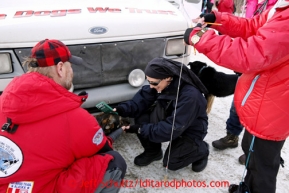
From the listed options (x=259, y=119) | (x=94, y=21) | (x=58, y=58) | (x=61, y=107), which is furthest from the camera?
(x=94, y=21)

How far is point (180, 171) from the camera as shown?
108 inches

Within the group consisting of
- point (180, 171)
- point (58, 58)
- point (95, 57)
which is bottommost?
point (180, 171)

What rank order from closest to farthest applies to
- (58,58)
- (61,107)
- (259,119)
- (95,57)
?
(61,107), (58,58), (259,119), (95,57)

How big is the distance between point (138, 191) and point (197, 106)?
0.97 meters

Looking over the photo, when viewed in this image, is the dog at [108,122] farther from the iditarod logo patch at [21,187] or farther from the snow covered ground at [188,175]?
the iditarod logo patch at [21,187]

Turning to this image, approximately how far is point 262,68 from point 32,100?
1.31 m

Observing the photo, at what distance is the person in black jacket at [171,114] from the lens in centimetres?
233

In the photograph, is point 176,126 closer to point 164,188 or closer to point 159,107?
point 159,107

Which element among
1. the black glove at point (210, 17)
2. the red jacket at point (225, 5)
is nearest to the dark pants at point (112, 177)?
the black glove at point (210, 17)

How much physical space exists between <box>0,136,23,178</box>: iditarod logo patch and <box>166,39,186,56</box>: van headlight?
2.02m

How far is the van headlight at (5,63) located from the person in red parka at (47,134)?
87 centimetres

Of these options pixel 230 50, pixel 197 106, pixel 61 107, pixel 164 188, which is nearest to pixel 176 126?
pixel 197 106

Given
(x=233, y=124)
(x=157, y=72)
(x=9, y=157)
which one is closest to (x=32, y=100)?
(x=9, y=157)

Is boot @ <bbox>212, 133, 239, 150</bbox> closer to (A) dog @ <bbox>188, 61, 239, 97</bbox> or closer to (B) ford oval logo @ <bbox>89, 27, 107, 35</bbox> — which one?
(A) dog @ <bbox>188, 61, 239, 97</bbox>
